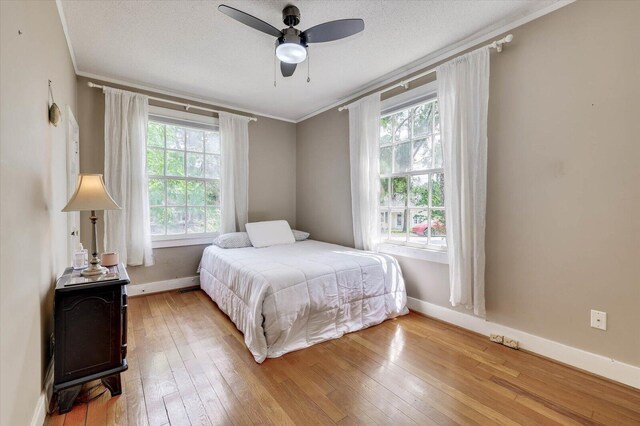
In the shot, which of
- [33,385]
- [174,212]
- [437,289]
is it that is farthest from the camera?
[174,212]

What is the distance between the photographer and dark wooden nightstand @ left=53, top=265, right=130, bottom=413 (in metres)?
1.56

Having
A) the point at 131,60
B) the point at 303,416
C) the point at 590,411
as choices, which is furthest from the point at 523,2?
the point at 131,60

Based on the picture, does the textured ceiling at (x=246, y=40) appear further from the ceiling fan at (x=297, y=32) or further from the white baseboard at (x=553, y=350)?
the white baseboard at (x=553, y=350)

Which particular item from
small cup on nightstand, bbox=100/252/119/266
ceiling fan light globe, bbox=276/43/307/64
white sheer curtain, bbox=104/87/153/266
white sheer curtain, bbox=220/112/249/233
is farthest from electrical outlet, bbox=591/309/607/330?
white sheer curtain, bbox=104/87/153/266

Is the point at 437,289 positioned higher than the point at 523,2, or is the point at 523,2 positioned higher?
the point at 523,2

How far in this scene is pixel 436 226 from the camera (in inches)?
112

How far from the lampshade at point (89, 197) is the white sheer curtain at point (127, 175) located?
1.59 m

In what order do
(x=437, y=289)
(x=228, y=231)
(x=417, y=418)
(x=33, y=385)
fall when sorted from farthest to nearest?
(x=228, y=231), (x=437, y=289), (x=417, y=418), (x=33, y=385)

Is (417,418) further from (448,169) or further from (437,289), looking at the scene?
(448,169)

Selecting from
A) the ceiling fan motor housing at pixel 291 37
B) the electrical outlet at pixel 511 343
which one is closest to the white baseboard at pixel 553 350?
the electrical outlet at pixel 511 343

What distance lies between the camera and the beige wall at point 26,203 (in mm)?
1074

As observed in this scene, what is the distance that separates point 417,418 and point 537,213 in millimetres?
1696

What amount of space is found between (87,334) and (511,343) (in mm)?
2970

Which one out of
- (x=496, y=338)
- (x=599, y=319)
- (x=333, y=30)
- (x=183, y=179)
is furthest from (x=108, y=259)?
(x=599, y=319)
